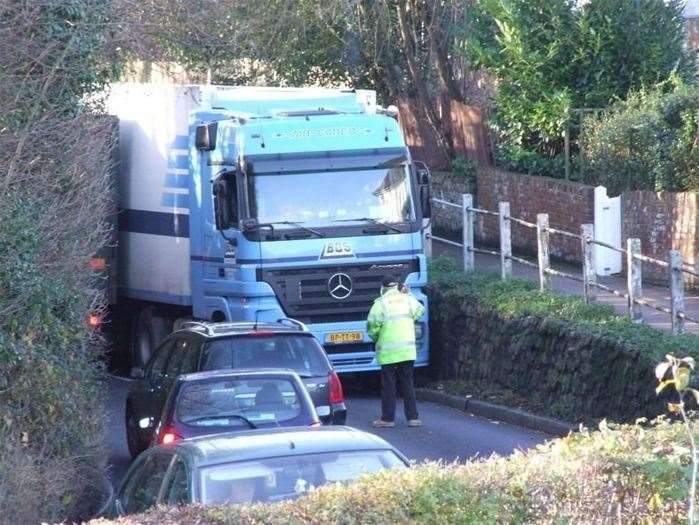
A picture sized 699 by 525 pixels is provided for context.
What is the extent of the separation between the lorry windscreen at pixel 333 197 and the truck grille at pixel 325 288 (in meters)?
0.59

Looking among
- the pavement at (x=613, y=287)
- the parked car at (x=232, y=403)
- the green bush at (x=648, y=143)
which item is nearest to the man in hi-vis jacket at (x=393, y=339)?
the pavement at (x=613, y=287)

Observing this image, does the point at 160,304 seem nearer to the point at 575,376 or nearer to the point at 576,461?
the point at 575,376

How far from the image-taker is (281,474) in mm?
7449

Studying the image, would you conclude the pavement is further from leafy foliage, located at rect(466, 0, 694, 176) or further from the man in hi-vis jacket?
the man in hi-vis jacket

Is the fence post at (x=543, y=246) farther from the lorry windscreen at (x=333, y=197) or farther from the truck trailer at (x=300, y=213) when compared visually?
the lorry windscreen at (x=333, y=197)

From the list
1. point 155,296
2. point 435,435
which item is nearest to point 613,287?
point 435,435

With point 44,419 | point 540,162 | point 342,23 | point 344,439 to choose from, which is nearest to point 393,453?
point 344,439

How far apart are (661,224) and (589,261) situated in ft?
15.5

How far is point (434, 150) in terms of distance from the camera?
2836cm

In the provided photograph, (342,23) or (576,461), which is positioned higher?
(342,23)

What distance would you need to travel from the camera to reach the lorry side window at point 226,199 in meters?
16.5

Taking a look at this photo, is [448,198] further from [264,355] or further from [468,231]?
[264,355]

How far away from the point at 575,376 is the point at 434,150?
47.1ft

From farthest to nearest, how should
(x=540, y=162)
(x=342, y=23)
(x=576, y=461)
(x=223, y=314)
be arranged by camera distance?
1. (x=342, y=23)
2. (x=540, y=162)
3. (x=223, y=314)
4. (x=576, y=461)
